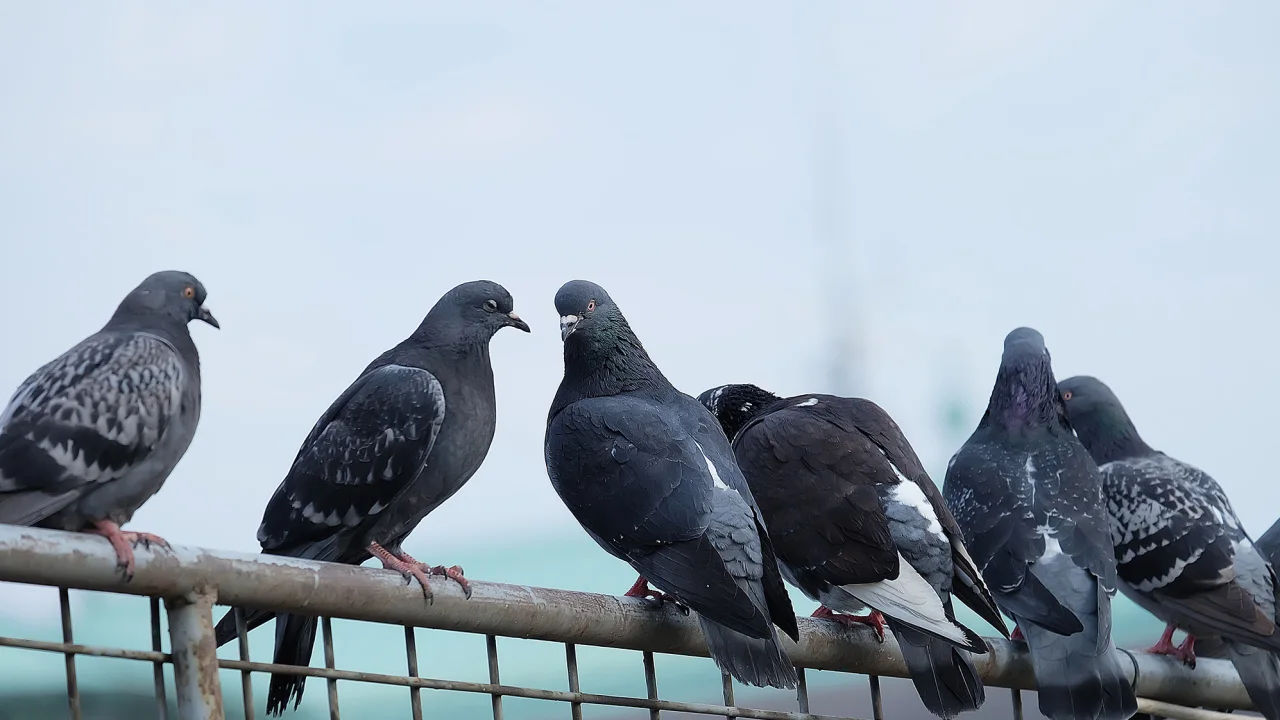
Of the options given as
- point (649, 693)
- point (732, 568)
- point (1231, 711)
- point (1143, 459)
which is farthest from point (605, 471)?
point (1143, 459)

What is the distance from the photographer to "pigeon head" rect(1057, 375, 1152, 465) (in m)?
6.30

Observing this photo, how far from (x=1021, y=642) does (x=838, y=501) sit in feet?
2.74

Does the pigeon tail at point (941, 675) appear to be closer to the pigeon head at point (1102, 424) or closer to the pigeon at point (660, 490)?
the pigeon at point (660, 490)

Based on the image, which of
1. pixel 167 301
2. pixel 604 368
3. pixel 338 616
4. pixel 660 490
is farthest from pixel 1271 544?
pixel 338 616

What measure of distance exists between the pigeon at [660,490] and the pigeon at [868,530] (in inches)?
14.4

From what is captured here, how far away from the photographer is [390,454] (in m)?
4.06

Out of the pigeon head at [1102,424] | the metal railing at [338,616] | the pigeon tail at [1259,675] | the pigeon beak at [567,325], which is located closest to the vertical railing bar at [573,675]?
the metal railing at [338,616]

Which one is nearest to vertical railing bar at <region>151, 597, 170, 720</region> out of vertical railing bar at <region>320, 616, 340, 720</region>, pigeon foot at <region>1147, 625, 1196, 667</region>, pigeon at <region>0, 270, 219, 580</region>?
vertical railing bar at <region>320, 616, 340, 720</region>

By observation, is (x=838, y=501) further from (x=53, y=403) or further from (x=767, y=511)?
(x=53, y=403)

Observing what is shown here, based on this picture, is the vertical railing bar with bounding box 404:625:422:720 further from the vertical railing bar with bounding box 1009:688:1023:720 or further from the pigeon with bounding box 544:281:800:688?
the vertical railing bar with bounding box 1009:688:1023:720

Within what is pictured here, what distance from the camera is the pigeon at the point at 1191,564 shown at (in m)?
5.11

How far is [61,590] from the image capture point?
1.97 metres

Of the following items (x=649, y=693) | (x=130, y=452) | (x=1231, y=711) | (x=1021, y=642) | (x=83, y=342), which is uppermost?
(x=83, y=342)

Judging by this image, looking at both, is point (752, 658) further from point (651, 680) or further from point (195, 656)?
point (195, 656)
